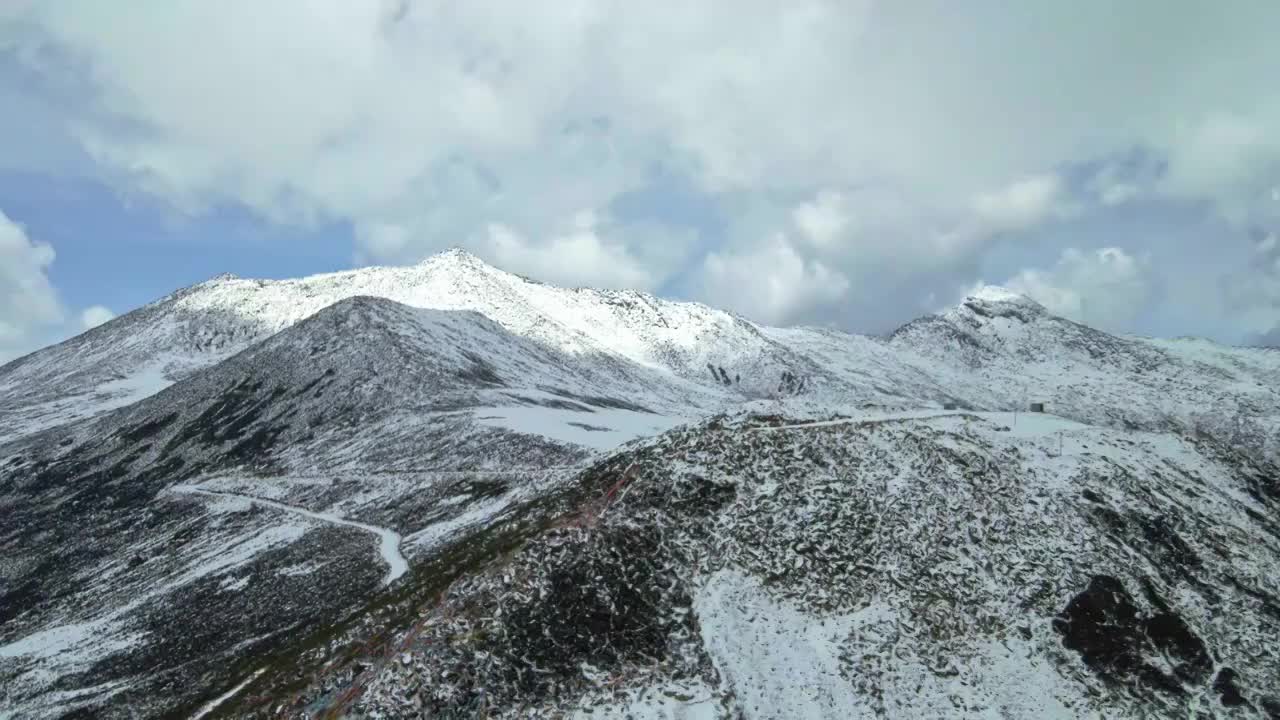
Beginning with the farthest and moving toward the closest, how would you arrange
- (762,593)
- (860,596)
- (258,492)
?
(258,492), (762,593), (860,596)

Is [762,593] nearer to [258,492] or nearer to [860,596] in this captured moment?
[860,596]

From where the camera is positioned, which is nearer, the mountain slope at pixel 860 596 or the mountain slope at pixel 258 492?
the mountain slope at pixel 860 596

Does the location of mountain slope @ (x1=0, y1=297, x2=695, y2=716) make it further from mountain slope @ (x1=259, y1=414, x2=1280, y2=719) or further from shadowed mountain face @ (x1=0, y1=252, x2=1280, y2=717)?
mountain slope @ (x1=259, y1=414, x2=1280, y2=719)

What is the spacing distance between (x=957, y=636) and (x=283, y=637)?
31191 millimetres

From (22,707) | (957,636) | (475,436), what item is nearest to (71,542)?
(475,436)

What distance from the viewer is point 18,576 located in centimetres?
7388

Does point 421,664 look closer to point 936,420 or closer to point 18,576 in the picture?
point 936,420

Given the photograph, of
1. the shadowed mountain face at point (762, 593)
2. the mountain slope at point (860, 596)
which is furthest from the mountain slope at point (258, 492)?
the mountain slope at point (860, 596)

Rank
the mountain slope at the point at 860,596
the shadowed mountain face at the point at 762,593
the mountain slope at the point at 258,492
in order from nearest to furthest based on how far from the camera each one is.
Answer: the mountain slope at the point at 860,596 < the shadowed mountain face at the point at 762,593 < the mountain slope at the point at 258,492

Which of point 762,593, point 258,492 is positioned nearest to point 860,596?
point 762,593

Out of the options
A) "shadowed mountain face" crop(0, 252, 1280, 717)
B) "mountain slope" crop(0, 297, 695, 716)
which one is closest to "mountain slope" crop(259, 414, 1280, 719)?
"shadowed mountain face" crop(0, 252, 1280, 717)

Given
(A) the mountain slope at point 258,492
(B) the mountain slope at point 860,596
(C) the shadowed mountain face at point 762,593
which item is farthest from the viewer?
(A) the mountain slope at point 258,492

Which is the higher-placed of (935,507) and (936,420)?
(936,420)

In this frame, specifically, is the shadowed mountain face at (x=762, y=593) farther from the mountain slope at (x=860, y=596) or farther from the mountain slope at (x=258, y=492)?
the mountain slope at (x=258, y=492)
